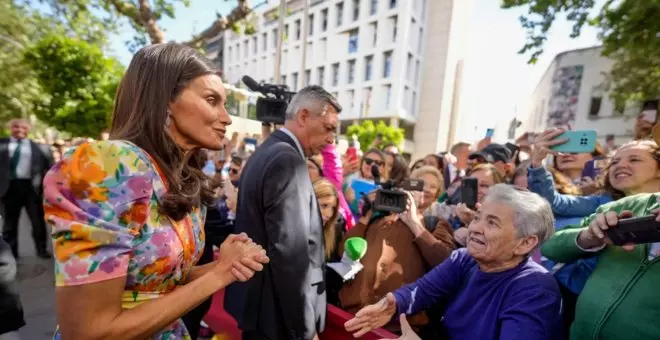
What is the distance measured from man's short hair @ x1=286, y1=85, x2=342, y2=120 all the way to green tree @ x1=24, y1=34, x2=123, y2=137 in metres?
11.0

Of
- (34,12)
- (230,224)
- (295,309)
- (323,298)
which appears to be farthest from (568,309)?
(34,12)

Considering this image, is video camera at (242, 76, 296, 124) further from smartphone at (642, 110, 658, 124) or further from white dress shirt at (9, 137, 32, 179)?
white dress shirt at (9, 137, 32, 179)

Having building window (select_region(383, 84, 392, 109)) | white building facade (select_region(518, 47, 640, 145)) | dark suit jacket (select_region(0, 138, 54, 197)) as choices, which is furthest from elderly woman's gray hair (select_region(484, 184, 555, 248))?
building window (select_region(383, 84, 392, 109))

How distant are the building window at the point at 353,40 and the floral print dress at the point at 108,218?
1379 inches

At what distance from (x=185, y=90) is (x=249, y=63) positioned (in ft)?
148

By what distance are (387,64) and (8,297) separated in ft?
108

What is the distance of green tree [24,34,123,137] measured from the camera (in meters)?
10.5

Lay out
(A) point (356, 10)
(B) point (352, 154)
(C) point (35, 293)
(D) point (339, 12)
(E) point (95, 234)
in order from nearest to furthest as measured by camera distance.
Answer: (E) point (95, 234)
(C) point (35, 293)
(B) point (352, 154)
(A) point (356, 10)
(D) point (339, 12)

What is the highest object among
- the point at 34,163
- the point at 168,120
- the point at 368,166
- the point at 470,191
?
the point at 168,120

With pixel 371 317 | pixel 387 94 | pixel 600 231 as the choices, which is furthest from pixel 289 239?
pixel 387 94

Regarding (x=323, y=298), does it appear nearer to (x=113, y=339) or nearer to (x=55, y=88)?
(x=113, y=339)

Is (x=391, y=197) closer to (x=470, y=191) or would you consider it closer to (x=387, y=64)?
(x=470, y=191)

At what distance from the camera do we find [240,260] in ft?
3.17

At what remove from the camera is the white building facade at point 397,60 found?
31.3m
